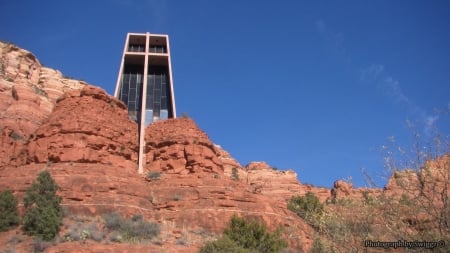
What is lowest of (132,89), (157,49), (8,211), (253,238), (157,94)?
(253,238)

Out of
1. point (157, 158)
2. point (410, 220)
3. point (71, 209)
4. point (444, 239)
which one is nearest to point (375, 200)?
point (410, 220)

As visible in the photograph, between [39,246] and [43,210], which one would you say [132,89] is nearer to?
[43,210]

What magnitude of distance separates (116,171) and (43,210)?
830 cm

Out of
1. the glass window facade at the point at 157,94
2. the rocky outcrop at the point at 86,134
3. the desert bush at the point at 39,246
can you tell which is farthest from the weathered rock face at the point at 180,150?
the desert bush at the point at 39,246

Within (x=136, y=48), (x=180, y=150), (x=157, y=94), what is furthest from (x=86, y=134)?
(x=136, y=48)

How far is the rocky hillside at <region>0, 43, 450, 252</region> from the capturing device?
30.0 m

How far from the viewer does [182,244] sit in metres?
27.6

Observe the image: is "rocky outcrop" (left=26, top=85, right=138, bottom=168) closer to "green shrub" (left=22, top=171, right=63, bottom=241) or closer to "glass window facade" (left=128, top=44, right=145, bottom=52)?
"green shrub" (left=22, top=171, right=63, bottom=241)

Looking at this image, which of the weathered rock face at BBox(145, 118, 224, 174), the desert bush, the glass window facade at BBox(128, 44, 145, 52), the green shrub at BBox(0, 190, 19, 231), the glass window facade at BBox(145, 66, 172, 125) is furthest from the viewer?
the glass window facade at BBox(128, 44, 145, 52)

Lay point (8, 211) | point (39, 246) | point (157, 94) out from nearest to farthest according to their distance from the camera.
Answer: point (39, 246) → point (8, 211) → point (157, 94)

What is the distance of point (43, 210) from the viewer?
26688mm

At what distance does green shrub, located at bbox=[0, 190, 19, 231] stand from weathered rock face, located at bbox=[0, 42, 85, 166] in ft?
29.6

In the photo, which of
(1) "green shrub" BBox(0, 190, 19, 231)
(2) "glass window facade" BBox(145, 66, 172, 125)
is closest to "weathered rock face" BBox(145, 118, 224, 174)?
(2) "glass window facade" BBox(145, 66, 172, 125)

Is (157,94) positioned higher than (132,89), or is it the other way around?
(132,89)
